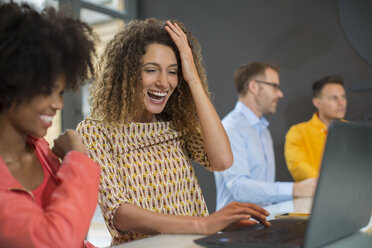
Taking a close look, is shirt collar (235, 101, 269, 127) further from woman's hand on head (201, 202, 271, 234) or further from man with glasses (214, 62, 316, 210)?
woman's hand on head (201, 202, 271, 234)

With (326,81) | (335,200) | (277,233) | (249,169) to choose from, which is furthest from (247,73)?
(335,200)

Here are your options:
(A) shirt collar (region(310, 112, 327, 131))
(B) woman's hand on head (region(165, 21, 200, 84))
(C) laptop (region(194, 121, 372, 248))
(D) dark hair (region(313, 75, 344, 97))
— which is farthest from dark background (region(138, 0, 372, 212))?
(C) laptop (region(194, 121, 372, 248))

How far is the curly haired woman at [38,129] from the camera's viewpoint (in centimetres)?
86

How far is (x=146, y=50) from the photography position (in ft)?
5.05

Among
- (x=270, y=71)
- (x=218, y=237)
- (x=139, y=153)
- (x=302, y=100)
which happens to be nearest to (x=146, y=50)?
(x=139, y=153)

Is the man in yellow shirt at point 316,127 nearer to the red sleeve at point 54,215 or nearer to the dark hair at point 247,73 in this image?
the dark hair at point 247,73

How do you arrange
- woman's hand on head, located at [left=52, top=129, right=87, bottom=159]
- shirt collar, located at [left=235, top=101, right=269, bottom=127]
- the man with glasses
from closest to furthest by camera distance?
woman's hand on head, located at [left=52, top=129, right=87, bottom=159]
the man with glasses
shirt collar, located at [left=235, top=101, right=269, bottom=127]

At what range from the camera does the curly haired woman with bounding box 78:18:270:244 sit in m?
1.38

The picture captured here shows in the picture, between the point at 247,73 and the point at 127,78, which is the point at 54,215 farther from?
the point at 247,73

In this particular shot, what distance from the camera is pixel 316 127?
147 inches

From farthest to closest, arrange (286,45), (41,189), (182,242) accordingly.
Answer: (286,45) → (182,242) → (41,189)

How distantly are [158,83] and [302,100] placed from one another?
9.38ft

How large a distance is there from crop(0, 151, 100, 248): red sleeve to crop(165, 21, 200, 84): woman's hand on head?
698mm

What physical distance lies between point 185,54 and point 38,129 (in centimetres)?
73
